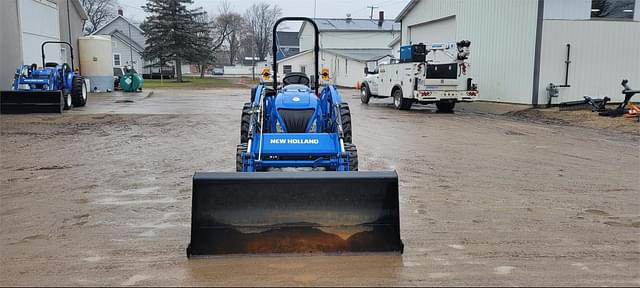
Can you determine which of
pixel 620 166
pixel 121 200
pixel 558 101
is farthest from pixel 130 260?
pixel 558 101

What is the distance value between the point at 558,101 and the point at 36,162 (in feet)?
56.4

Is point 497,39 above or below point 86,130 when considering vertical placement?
above

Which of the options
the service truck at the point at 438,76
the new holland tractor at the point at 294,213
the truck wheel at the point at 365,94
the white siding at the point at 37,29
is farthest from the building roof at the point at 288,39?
the new holland tractor at the point at 294,213

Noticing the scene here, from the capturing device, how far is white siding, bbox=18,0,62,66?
21938 mm

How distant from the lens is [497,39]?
21078mm

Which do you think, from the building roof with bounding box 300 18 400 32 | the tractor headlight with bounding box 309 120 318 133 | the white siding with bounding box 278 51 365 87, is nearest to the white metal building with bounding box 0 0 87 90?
the white siding with bounding box 278 51 365 87

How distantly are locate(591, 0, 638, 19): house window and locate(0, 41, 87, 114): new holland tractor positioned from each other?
1880 centimetres

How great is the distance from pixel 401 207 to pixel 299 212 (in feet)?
6.26

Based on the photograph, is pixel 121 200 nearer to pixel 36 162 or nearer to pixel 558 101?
pixel 36 162

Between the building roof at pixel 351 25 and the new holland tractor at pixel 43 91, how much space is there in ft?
117

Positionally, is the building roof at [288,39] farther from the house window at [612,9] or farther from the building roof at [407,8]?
the house window at [612,9]

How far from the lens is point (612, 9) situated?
19906mm

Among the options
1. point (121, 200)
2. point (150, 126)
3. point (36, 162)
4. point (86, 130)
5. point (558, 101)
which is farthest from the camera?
point (558, 101)

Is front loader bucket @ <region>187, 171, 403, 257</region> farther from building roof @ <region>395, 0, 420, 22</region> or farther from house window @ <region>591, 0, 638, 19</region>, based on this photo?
building roof @ <region>395, 0, 420, 22</region>
